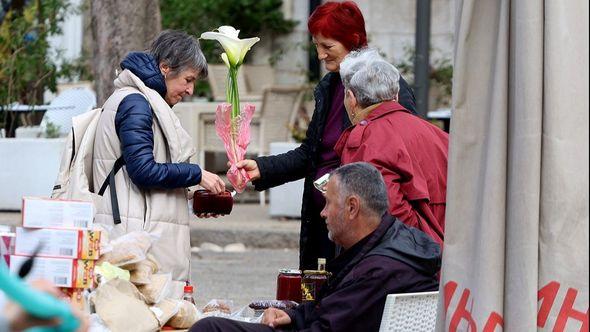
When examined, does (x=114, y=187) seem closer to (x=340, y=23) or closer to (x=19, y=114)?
(x=340, y=23)

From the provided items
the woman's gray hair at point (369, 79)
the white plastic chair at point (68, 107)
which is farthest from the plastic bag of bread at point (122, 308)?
the white plastic chair at point (68, 107)

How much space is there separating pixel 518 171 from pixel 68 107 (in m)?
8.91

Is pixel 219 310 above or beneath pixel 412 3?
beneath

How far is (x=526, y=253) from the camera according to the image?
401cm

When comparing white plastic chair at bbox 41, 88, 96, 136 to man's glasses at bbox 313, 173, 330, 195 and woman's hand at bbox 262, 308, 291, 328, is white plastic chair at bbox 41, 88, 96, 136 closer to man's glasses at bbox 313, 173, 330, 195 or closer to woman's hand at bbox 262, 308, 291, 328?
man's glasses at bbox 313, 173, 330, 195

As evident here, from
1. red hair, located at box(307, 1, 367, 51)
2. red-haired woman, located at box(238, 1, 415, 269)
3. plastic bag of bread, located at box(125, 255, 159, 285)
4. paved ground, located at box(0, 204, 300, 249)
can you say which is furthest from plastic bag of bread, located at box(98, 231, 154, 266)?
paved ground, located at box(0, 204, 300, 249)

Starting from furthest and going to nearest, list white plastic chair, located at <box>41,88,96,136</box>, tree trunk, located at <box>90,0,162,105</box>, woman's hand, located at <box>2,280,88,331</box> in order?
white plastic chair, located at <box>41,88,96,136</box>
tree trunk, located at <box>90,0,162,105</box>
woman's hand, located at <box>2,280,88,331</box>

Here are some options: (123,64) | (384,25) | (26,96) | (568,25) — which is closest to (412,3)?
(384,25)

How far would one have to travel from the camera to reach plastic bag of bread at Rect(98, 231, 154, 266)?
486cm

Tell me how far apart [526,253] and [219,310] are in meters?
1.85

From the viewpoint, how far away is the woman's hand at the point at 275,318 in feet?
16.7

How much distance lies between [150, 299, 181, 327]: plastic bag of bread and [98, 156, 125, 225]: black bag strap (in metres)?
0.62

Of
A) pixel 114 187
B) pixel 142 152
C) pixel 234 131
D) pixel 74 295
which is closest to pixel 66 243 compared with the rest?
pixel 74 295

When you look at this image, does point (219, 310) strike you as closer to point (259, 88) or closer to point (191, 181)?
point (191, 181)
